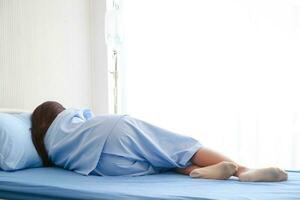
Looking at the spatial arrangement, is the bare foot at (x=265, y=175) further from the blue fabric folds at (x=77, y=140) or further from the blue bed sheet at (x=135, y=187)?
the blue fabric folds at (x=77, y=140)

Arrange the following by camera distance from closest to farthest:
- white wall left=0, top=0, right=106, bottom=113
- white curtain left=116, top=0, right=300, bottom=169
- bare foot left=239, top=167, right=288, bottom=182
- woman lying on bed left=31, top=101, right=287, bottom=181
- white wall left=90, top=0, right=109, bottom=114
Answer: bare foot left=239, top=167, right=288, bottom=182, woman lying on bed left=31, top=101, right=287, bottom=181, white wall left=0, top=0, right=106, bottom=113, white curtain left=116, top=0, right=300, bottom=169, white wall left=90, top=0, right=109, bottom=114

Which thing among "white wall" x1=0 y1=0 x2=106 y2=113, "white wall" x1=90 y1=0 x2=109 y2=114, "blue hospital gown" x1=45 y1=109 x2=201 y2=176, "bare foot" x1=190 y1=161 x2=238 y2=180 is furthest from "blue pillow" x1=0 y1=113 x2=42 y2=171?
"white wall" x1=90 y1=0 x2=109 y2=114

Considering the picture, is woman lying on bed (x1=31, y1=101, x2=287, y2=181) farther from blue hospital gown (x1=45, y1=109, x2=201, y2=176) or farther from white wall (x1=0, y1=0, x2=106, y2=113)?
white wall (x1=0, y1=0, x2=106, y2=113)

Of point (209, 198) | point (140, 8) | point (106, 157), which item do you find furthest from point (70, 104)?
point (209, 198)

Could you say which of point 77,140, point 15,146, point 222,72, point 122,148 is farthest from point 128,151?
point 222,72

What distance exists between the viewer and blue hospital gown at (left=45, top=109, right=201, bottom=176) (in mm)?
1668

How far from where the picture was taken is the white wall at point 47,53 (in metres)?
2.31

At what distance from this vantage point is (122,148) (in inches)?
65.9

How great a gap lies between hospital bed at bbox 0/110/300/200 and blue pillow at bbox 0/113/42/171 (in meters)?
0.08

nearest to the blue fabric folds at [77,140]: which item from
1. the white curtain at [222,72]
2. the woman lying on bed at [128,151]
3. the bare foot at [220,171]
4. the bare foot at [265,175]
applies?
the woman lying on bed at [128,151]

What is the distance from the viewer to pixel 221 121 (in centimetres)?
270

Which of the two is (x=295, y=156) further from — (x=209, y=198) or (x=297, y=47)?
(x=209, y=198)

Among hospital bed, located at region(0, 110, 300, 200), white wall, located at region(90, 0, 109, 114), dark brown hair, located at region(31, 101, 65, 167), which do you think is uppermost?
white wall, located at region(90, 0, 109, 114)

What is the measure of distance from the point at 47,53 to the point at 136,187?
163 centimetres
